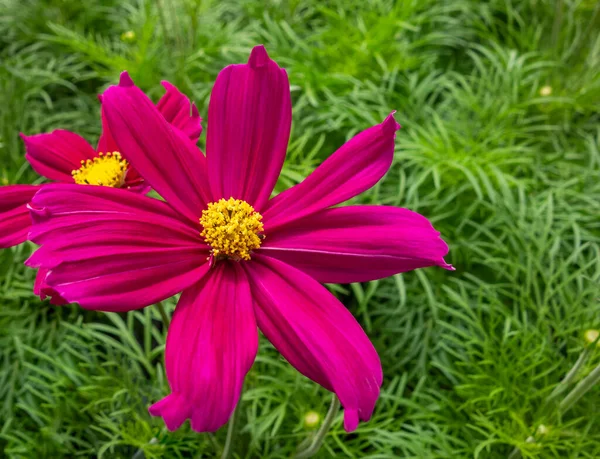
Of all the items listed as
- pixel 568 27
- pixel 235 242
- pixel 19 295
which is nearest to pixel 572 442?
pixel 235 242

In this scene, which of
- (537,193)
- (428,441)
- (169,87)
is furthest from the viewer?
(537,193)

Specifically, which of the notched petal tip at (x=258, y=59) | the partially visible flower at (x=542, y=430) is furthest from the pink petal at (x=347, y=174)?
the partially visible flower at (x=542, y=430)

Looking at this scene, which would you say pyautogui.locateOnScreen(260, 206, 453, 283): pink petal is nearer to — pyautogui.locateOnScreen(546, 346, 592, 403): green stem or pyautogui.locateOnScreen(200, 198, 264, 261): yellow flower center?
pyautogui.locateOnScreen(200, 198, 264, 261): yellow flower center

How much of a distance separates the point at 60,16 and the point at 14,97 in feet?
1.18

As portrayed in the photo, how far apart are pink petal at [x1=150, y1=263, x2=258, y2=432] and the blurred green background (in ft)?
1.03

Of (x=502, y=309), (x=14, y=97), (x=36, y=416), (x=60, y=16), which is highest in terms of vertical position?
(x=60, y=16)

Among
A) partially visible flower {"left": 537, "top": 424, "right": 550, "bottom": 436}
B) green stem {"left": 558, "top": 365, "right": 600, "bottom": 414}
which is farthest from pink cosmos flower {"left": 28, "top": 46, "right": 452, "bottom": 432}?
partially visible flower {"left": 537, "top": 424, "right": 550, "bottom": 436}

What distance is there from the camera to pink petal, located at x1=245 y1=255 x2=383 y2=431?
16.9 inches

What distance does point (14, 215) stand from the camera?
1.76 feet

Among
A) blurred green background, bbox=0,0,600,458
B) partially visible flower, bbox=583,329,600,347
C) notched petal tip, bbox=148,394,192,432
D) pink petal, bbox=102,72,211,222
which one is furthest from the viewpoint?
blurred green background, bbox=0,0,600,458

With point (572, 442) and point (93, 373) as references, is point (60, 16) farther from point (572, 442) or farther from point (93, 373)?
point (572, 442)

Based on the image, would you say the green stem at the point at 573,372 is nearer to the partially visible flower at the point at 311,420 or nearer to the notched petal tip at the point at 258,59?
the partially visible flower at the point at 311,420

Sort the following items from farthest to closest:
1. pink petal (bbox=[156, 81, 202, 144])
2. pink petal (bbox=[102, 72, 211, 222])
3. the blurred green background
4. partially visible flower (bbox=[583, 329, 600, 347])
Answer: the blurred green background < partially visible flower (bbox=[583, 329, 600, 347]) < pink petal (bbox=[156, 81, 202, 144]) < pink petal (bbox=[102, 72, 211, 222])

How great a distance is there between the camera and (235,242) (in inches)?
19.6
